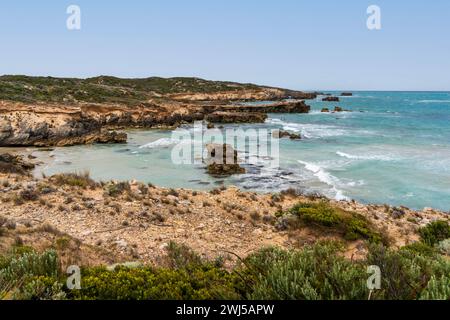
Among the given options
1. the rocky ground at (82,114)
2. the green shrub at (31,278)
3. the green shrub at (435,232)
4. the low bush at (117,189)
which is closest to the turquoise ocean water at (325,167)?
the rocky ground at (82,114)

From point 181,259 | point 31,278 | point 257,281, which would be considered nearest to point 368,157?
point 181,259

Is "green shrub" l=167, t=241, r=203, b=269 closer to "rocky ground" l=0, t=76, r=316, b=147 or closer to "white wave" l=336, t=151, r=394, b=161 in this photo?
"white wave" l=336, t=151, r=394, b=161

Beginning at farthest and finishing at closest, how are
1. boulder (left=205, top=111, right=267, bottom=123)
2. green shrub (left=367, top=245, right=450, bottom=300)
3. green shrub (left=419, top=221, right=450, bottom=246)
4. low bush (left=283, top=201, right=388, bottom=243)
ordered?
boulder (left=205, top=111, right=267, bottom=123), green shrub (left=419, top=221, right=450, bottom=246), low bush (left=283, top=201, right=388, bottom=243), green shrub (left=367, top=245, right=450, bottom=300)

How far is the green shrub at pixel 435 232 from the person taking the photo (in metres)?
11.4

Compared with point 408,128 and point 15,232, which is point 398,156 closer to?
point 408,128

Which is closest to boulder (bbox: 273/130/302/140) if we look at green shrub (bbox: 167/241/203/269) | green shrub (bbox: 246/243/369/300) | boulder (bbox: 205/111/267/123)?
boulder (bbox: 205/111/267/123)

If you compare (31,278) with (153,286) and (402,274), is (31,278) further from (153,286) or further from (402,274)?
(402,274)

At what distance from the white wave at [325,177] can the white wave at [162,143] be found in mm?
14066

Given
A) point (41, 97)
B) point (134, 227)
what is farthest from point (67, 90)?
point (134, 227)

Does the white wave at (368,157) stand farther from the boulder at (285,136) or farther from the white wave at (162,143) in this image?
the white wave at (162,143)

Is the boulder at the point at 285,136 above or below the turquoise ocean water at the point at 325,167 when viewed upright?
above

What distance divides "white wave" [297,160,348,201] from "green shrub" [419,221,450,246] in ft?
20.4

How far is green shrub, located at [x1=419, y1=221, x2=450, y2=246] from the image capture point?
11.4 meters

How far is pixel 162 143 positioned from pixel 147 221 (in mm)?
26066
